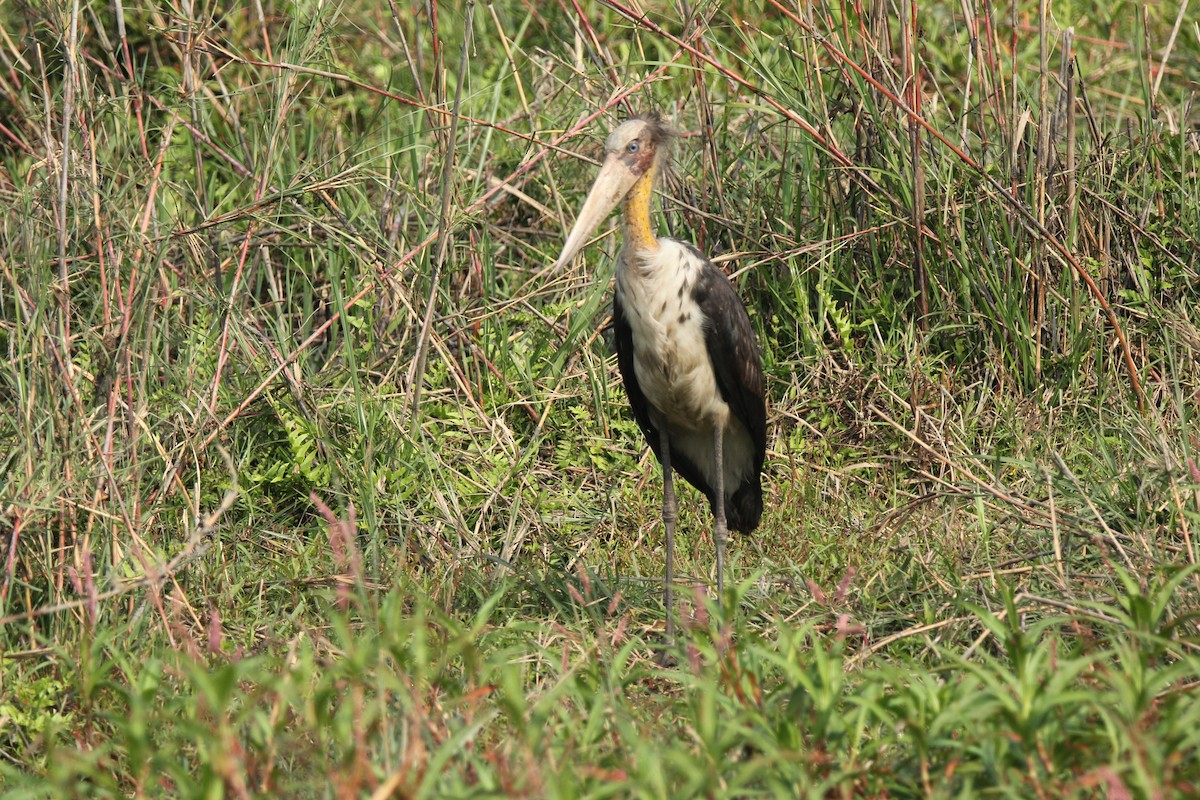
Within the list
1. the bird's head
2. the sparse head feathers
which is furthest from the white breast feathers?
the sparse head feathers

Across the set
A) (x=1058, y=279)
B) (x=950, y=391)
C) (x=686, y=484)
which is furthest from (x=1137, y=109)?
(x=686, y=484)

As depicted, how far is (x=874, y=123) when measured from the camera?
16.1 feet

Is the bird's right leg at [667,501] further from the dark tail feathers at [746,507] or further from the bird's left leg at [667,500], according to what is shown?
the dark tail feathers at [746,507]

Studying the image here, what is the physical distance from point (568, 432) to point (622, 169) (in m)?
1.16

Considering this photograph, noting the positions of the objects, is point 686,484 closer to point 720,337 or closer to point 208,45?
point 720,337

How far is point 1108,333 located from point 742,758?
271cm

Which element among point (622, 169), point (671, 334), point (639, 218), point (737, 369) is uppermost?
point (622, 169)

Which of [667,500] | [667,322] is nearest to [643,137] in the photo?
[667,322]

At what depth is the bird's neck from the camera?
411 centimetres

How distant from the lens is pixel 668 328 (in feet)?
13.5

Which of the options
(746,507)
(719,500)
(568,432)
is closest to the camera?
(719,500)

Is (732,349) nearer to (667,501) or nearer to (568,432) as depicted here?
(667,501)

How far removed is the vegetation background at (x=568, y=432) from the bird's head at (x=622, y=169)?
1.07 ft

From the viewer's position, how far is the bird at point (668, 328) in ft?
13.5
